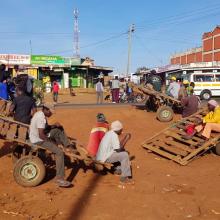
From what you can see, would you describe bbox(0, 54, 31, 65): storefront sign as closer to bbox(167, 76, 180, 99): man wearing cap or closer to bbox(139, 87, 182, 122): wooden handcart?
bbox(139, 87, 182, 122): wooden handcart

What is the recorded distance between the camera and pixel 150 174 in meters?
8.70

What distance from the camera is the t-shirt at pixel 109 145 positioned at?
8.08 m

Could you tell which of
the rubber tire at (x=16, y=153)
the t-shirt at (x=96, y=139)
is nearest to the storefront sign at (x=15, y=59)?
the rubber tire at (x=16, y=153)

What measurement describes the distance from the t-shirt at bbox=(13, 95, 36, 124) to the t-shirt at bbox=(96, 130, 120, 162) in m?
1.69

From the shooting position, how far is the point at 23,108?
8.45m

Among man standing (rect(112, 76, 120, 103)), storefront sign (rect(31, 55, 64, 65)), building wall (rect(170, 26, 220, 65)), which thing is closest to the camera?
man standing (rect(112, 76, 120, 103))

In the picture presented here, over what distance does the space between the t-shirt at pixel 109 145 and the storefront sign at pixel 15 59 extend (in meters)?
35.5

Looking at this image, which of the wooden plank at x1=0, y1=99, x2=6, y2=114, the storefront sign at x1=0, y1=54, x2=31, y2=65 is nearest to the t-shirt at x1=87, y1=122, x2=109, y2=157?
the wooden plank at x1=0, y1=99, x2=6, y2=114

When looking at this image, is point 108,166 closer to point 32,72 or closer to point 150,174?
point 150,174

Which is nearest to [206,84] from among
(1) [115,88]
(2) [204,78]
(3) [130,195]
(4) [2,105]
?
(2) [204,78]

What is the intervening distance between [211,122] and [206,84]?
19208 mm

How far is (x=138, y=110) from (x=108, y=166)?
30.8 feet

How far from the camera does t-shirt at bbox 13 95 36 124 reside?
8398mm

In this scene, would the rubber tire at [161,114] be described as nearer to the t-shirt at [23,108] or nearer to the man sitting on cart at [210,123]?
the man sitting on cart at [210,123]
